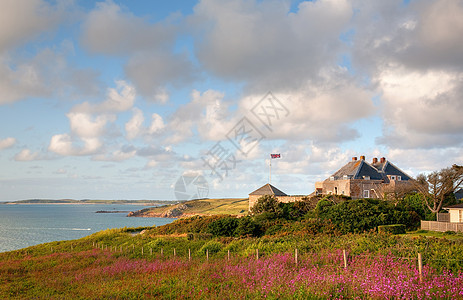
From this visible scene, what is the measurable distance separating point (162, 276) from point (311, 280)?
6.65 metres

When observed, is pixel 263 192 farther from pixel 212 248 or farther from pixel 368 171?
pixel 212 248

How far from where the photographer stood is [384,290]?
32.2 ft

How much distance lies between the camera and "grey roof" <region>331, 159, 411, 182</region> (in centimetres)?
5112

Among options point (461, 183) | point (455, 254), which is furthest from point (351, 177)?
point (455, 254)

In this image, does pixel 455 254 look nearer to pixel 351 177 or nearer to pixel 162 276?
Result: pixel 162 276

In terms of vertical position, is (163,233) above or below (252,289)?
below

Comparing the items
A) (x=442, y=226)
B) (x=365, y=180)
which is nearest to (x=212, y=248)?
(x=442, y=226)

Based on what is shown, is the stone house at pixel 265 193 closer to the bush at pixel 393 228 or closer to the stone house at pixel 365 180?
the stone house at pixel 365 180

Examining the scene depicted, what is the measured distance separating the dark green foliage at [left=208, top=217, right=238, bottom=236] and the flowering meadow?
17.4m

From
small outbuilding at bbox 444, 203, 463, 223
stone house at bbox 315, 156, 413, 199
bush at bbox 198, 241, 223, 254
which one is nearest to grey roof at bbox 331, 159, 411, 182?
stone house at bbox 315, 156, 413, 199

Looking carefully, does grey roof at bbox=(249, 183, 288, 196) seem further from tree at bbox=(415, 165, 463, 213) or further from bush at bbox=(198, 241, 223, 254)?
bush at bbox=(198, 241, 223, 254)

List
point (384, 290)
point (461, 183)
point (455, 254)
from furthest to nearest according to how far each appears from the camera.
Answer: point (461, 183), point (455, 254), point (384, 290)

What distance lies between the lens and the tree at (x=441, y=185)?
3866 cm

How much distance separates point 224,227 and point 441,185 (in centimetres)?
2443
